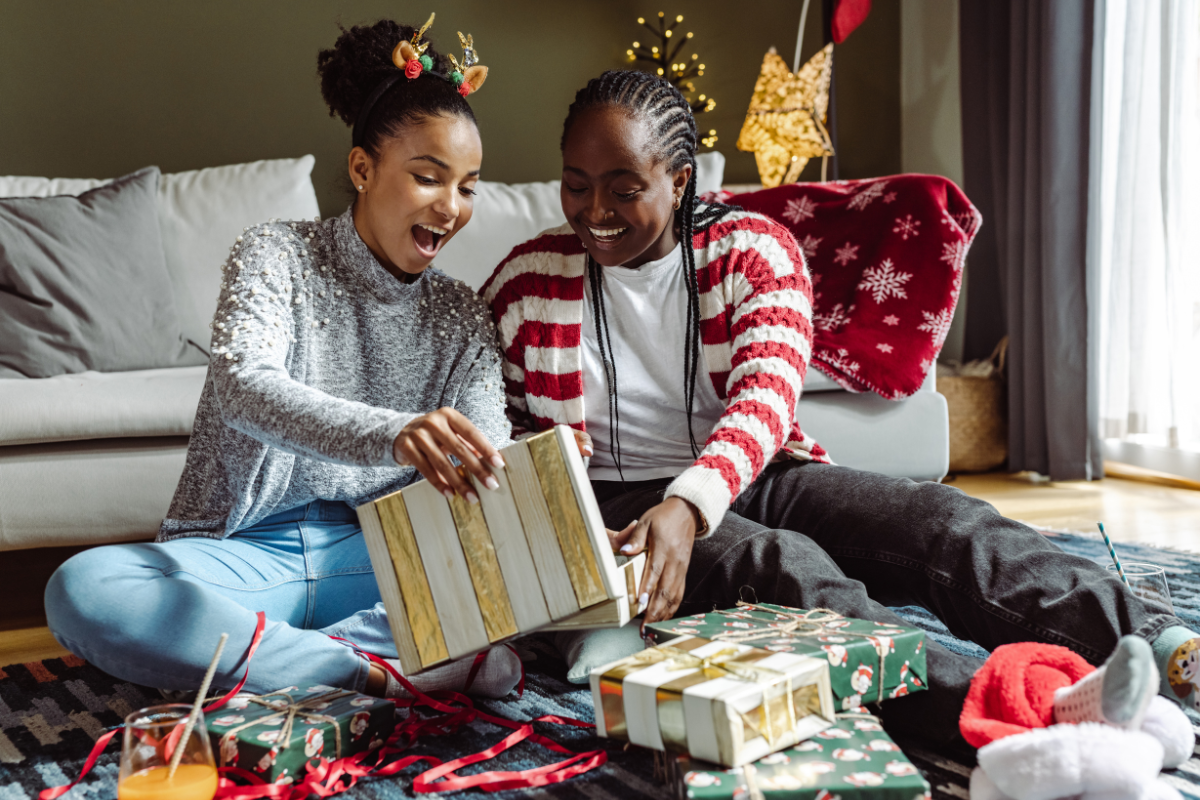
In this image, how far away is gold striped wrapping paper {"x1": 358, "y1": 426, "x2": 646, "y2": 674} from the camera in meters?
0.86

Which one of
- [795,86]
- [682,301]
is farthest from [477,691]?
[795,86]

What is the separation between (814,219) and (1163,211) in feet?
3.31

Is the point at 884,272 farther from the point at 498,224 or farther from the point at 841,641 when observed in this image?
the point at 841,641

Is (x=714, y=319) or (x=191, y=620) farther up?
(x=714, y=319)

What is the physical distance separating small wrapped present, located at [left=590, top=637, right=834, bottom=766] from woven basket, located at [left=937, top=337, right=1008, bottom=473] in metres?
2.03

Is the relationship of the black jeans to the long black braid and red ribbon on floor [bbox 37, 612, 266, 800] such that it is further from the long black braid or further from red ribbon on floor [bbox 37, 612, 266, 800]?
red ribbon on floor [bbox 37, 612, 266, 800]

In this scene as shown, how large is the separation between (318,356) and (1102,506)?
6.15ft

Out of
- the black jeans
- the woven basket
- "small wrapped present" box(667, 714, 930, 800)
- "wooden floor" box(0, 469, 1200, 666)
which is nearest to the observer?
"small wrapped present" box(667, 714, 930, 800)

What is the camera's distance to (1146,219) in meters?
2.42

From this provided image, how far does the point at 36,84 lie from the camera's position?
2447 millimetres

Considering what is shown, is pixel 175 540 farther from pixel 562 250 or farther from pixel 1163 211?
pixel 1163 211

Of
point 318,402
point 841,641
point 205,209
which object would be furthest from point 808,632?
point 205,209

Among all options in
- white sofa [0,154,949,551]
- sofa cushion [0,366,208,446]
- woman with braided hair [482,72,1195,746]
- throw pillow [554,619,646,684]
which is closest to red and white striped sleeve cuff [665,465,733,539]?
woman with braided hair [482,72,1195,746]

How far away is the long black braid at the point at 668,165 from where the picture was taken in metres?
1.24
